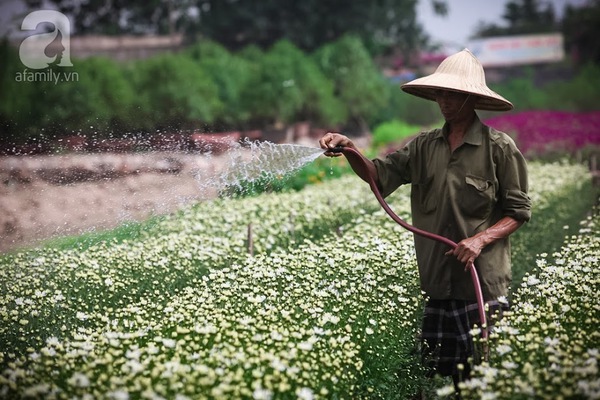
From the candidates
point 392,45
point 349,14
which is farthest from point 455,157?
point 392,45

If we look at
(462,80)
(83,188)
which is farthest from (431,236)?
(83,188)

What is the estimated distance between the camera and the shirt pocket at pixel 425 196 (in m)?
4.30

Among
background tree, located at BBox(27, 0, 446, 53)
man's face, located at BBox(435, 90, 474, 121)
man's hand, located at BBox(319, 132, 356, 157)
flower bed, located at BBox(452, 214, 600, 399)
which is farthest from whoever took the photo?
background tree, located at BBox(27, 0, 446, 53)

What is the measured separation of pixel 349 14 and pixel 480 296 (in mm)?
28149

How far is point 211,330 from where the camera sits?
11.4 ft

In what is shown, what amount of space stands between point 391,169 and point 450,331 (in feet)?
3.30

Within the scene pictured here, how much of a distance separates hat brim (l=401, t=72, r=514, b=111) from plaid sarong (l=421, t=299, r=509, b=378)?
1.16 metres

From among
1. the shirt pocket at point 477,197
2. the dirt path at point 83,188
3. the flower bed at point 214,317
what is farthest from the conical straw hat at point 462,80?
the dirt path at point 83,188

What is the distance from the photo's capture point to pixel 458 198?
420 centimetres

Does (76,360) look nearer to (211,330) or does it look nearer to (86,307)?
(211,330)

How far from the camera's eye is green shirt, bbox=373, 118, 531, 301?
414 centimetres

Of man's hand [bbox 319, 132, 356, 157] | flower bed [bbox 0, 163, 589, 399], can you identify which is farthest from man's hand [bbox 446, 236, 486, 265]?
man's hand [bbox 319, 132, 356, 157]

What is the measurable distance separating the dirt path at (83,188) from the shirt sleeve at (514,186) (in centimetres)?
427

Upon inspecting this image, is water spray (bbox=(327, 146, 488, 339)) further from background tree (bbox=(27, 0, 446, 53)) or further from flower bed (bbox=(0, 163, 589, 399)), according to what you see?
background tree (bbox=(27, 0, 446, 53))
